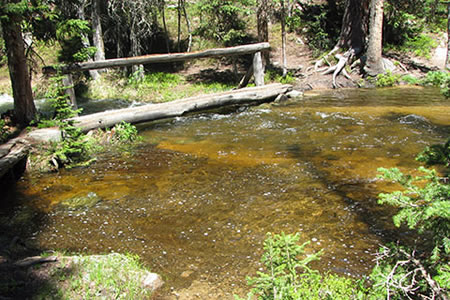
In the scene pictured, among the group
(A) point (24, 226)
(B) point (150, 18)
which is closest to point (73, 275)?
(A) point (24, 226)

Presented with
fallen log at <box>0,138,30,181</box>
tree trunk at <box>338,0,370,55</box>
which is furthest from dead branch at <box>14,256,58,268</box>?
tree trunk at <box>338,0,370,55</box>

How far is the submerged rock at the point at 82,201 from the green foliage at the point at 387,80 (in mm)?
13812

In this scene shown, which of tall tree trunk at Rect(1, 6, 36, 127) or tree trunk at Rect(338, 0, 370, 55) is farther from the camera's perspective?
tree trunk at Rect(338, 0, 370, 55)

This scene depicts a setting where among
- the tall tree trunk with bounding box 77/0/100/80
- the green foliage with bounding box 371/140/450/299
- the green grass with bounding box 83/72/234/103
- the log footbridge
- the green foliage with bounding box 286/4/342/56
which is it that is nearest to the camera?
the green foliage with bounding box 371/140/450/299

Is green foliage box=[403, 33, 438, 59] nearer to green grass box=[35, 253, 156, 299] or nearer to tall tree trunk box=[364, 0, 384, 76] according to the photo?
tall tree trunk box=[364, 0, 384, 76]

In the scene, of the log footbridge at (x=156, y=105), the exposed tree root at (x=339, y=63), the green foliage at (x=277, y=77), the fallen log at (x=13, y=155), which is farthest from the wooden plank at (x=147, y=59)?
the exposed tree root at (x=339, y=63)

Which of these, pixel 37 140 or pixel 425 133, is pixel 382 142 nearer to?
pixel 425 133

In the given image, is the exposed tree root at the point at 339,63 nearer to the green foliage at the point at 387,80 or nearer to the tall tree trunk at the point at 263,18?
the green foliage at the point at 387,80

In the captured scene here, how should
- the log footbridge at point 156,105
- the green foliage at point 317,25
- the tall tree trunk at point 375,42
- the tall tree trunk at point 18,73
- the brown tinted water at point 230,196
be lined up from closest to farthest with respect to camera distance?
the brown tinted water at point 230,196, the log footbridge at point 156,105, the tall tree trunk at point 18,73, the tall tree trunk at point 375,42, the green foliage at point 317,25

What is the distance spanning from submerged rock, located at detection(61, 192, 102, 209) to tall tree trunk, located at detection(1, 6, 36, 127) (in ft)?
11.4

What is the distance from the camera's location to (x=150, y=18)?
19.2 metres

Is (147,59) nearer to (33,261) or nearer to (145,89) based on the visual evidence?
(145,89)

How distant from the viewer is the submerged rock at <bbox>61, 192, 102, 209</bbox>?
519 centimetres

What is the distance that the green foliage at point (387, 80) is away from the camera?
15294mm
